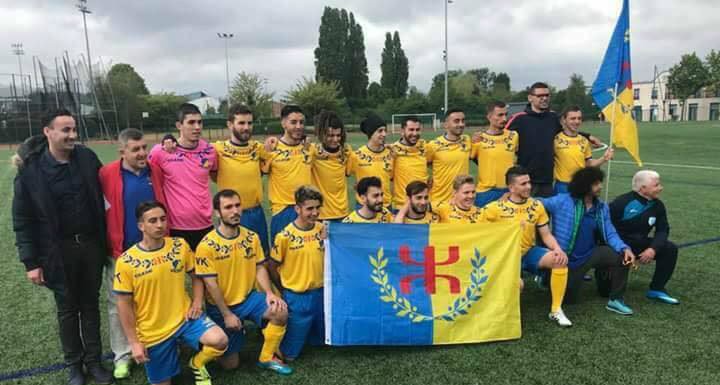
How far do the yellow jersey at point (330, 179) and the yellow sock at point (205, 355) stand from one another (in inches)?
74.6

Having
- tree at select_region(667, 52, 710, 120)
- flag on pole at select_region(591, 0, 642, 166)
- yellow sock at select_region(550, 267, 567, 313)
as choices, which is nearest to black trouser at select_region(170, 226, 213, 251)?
yellow sock at select_region(550, 267, 567, 313)

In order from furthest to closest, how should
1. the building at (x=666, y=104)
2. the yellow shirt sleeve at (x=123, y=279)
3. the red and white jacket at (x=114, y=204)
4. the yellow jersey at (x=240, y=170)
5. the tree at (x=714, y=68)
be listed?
the building at (x=666, y=104) < the tree at (x=714, y=68) < the yellow jersey at (x=240, y=170) < the red and white jacket at (x=114, y=204) < the yellow shirt sleeve at (x=123, y=279)

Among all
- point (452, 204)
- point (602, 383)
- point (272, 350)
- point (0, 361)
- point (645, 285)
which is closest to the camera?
point (602, 383)

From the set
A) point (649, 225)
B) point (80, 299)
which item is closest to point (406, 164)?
point (649, 225)

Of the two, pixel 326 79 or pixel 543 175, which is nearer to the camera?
pixel 543 175

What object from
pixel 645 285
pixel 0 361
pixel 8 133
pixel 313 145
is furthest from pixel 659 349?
pixel 8 133

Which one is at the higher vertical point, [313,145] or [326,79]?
[326,79]

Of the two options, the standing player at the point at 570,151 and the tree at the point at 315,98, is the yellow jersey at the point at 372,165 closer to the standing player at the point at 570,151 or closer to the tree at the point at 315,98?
the standing player at the point at 570,151

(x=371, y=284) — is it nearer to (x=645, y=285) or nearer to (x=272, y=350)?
(x=272, y=350)

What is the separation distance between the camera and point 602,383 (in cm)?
343

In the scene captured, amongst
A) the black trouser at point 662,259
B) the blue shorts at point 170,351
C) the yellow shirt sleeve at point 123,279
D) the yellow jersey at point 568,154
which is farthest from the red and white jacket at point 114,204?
the black trouser at point 662,259

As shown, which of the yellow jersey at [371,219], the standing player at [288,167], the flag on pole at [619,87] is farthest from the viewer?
the flag on pole at [619,87]

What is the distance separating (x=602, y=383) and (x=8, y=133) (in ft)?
137

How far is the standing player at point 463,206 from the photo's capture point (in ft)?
15.1
